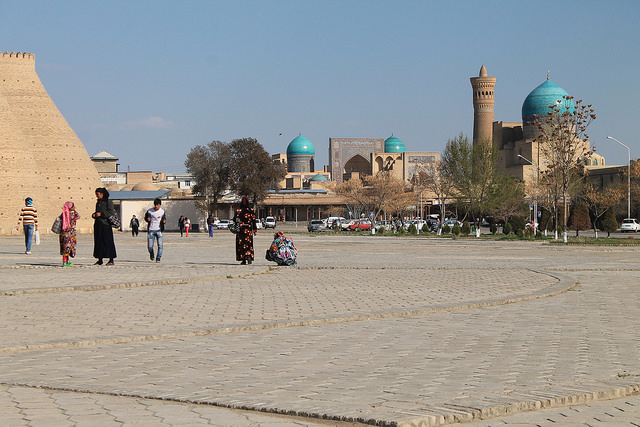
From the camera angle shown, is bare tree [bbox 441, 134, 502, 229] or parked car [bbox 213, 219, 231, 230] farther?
parked car [bbox 213, 219, 231, 230]

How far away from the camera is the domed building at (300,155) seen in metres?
118

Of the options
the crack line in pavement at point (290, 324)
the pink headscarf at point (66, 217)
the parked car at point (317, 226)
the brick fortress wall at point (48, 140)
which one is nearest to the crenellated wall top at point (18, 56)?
the brick fortress wall at point (48, 140)

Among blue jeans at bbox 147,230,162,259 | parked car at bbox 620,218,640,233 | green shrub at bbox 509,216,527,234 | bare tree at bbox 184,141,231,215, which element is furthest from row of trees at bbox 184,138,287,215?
blue jeans at bbox 147,230,162,259

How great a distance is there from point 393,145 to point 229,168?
48621 mm

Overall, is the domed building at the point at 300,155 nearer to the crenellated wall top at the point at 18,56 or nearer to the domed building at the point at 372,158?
the domed building at the point at 372,158

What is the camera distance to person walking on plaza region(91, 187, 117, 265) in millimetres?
16327

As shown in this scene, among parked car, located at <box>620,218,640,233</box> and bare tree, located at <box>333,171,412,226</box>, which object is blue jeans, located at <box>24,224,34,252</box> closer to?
parked car, located at <box>620,218,640,233</box>

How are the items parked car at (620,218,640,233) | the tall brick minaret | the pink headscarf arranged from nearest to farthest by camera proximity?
the pink headscarf
parked car at (620,218,640,233)
the tall brick minaret

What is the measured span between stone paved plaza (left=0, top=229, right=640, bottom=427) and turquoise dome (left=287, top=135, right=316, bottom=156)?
105856 mm

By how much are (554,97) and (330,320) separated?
3224 inches

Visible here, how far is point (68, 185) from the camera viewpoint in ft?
199

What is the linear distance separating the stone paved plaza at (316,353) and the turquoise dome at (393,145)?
99252 mm

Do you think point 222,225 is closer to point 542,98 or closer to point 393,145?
point 542,98

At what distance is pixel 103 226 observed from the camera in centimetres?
1662
